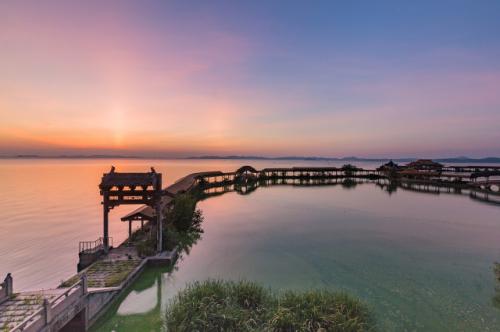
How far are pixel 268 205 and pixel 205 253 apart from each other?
18.6 meters

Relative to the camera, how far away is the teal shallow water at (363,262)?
10.5m

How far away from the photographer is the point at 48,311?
7094mm

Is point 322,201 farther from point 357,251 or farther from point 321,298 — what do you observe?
point 321,298

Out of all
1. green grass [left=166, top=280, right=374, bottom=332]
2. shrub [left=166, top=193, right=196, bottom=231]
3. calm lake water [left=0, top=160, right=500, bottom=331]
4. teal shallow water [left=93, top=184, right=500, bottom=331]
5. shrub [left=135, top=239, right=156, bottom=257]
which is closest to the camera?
green grass [left=166, top=280, right=374, bottom=332]

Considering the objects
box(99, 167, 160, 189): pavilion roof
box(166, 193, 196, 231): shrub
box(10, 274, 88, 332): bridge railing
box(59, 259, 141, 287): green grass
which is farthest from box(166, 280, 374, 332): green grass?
box(166, 193, 196, 231): shrub

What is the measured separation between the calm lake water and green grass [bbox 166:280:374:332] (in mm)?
1380

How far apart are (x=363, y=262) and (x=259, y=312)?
9668 mm

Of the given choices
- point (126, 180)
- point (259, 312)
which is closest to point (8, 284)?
point (126, 180)

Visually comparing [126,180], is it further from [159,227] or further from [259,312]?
[259,312]

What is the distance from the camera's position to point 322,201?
38562 millimetres

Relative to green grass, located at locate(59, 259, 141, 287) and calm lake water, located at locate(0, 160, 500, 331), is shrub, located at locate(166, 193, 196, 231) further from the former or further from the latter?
green grass, located at locate(59, 259, 141, 287)

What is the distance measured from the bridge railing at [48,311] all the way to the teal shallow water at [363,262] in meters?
1.80

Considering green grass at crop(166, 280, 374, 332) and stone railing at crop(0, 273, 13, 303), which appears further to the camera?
stone railing at crop(0, 273, 13, 303)

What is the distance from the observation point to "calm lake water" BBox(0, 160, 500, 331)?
1089 centimetres
